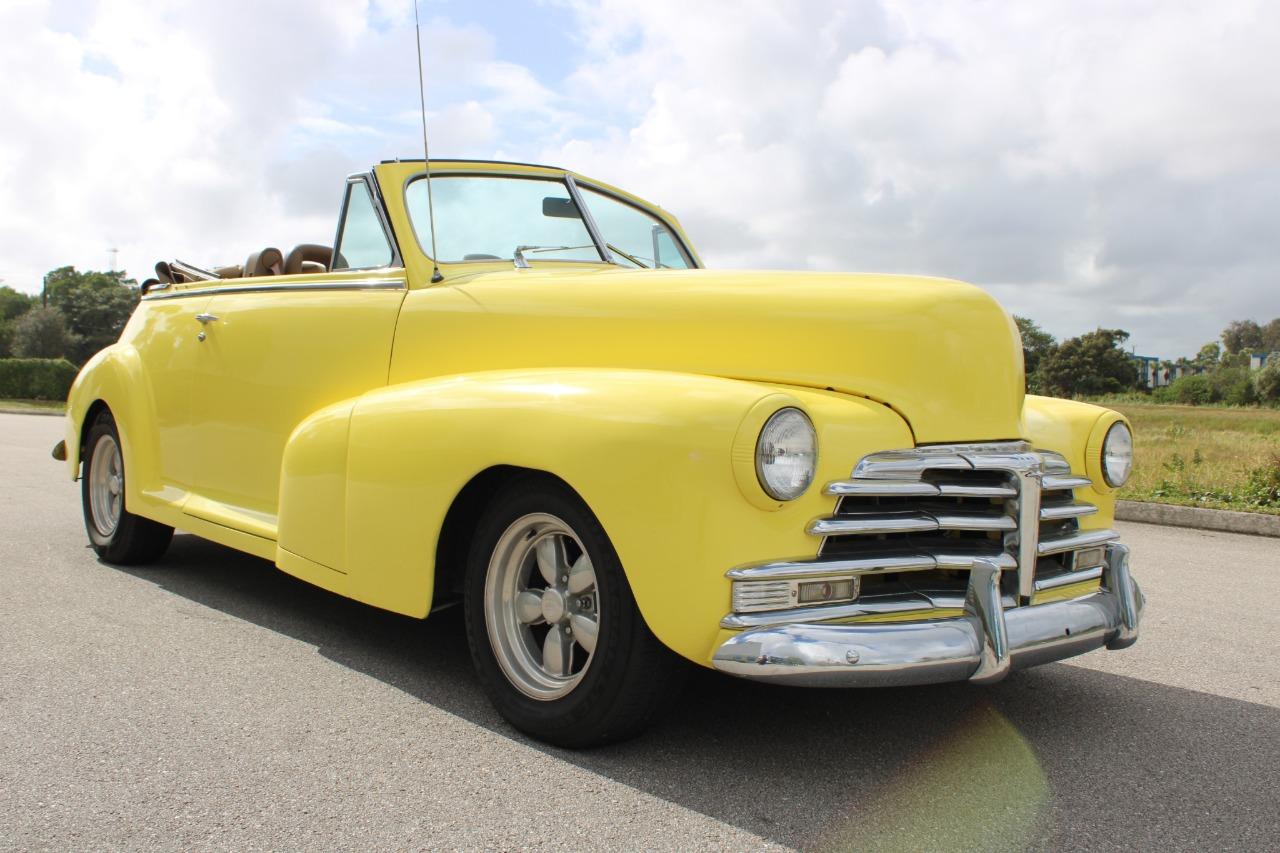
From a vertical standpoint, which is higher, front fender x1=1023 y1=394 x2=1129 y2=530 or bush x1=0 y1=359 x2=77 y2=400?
bush x1=0 y1=359 x2=77 y2=400

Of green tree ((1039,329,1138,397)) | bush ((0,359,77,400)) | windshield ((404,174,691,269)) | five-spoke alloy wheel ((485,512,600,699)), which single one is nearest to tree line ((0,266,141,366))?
bush ((0,359,77,400))

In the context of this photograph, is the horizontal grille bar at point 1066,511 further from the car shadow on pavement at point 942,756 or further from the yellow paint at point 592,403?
the car shadow on pavement at point 942,756

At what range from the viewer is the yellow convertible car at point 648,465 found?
2480mm

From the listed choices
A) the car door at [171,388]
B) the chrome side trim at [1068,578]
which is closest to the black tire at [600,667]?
the chrome side trim at [1068,578]

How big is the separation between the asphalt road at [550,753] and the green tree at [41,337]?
207ft

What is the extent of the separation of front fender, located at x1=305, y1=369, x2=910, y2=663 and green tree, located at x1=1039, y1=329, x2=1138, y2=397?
135 feet

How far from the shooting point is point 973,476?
2.81 metres

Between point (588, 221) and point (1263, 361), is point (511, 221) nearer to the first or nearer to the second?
point (588, 221)

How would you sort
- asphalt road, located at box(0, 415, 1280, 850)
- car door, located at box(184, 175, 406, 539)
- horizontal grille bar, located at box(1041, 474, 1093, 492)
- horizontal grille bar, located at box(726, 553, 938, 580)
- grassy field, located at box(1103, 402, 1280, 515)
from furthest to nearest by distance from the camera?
grassy field, located at box(1103, 402, 1280, 515) < car door, located at box(184, 175, 406, 539) < horizontal grille bar, located at box(1041, 474, 1093, 492) < horizontal grille bar, located at box(726, 553, 938, 580) < asphalt road, located at box(0, 415, 1280, 850)

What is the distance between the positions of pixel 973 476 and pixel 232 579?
11.7 feet

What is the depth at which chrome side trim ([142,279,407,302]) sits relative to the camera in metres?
3.84

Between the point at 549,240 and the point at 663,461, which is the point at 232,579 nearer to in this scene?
the point at 549,240

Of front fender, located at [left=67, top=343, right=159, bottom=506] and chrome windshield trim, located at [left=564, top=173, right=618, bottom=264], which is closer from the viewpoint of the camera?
chrome windshield trim, located at [left=564, top=173, right=618, bottom=264]

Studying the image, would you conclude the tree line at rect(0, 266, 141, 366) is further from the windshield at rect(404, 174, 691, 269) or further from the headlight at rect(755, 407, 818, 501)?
the headlight at rect(755, 407, 818, 501)
